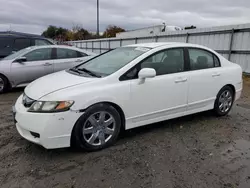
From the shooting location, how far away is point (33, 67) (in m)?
6.67

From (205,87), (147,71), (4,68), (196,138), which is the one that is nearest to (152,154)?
(196,138)

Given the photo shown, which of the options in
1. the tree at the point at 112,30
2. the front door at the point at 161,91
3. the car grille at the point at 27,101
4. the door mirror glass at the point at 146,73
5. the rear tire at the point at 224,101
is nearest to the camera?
the car grille at the point at 27,101

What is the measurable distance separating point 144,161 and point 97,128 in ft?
2.54

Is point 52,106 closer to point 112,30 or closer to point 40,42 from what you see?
point 40,42

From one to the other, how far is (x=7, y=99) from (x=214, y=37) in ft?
29.5

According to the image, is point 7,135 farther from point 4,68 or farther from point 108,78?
point 4,68

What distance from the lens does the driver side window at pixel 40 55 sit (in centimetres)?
675

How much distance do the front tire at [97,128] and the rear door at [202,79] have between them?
1.55m

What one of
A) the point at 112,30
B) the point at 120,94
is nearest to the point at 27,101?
the point at 120,94

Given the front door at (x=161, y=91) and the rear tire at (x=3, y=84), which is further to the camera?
the rear tire at (x=3, y=84)

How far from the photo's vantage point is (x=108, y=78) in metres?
3.18

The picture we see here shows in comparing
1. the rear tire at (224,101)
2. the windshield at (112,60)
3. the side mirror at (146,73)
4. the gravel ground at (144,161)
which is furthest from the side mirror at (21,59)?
the rear tire at (224,101)

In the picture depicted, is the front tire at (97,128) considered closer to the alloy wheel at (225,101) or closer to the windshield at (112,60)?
the windshield at (112,60)

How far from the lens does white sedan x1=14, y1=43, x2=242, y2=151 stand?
2809mm
